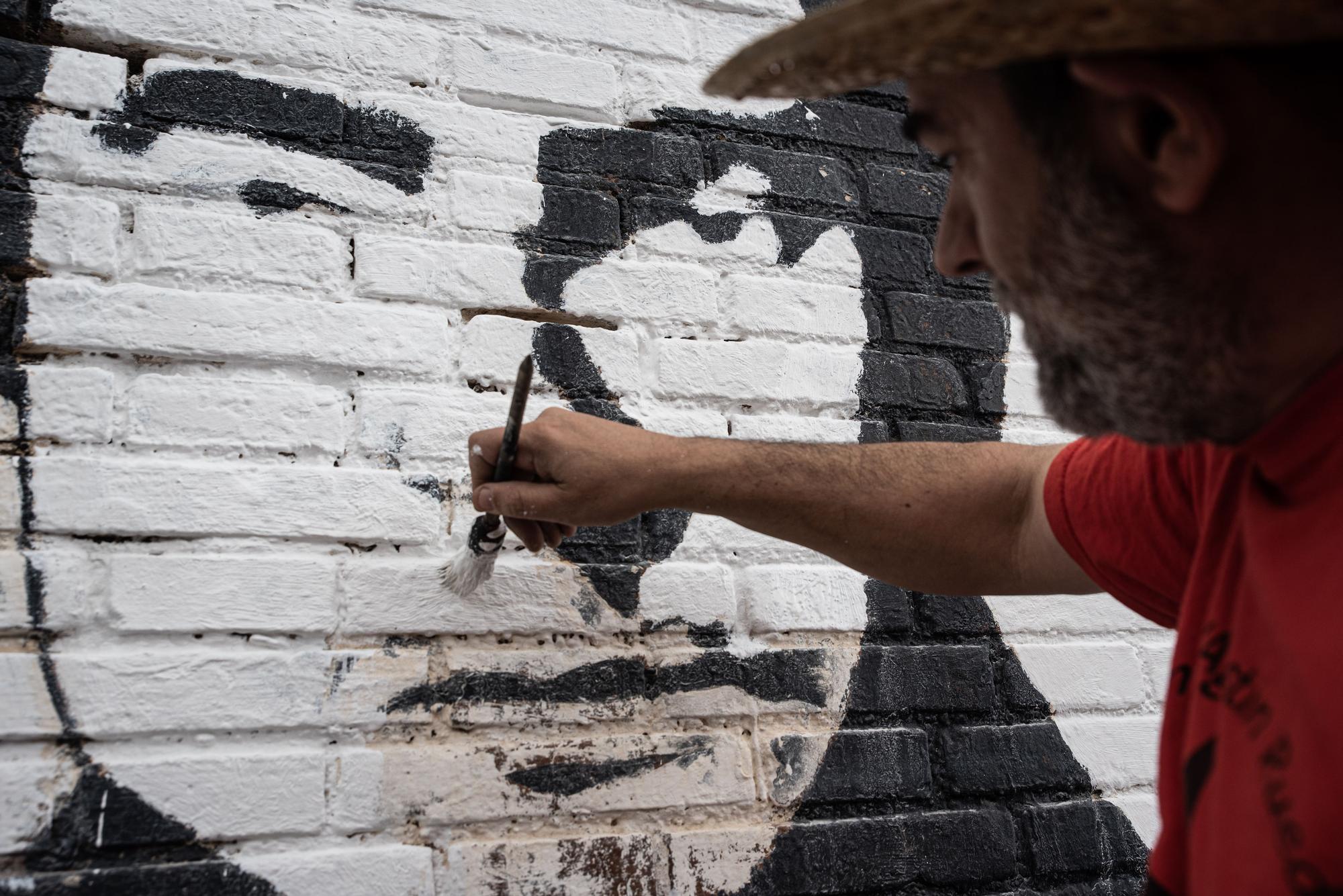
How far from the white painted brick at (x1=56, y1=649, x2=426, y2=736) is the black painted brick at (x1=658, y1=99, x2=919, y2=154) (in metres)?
1.05

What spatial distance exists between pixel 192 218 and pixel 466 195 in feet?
1.31

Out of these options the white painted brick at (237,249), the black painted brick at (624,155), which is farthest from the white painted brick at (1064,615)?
the white painted brick at (237,249)

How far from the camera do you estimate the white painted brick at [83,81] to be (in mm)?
1412

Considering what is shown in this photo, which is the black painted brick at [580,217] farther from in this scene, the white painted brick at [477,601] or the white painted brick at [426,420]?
the white painted brick at [477,601]

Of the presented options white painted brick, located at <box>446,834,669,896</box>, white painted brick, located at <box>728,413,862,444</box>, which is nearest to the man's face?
white painted brick, located at <box>728,413,862,444</box>

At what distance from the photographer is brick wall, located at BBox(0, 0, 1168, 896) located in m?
1.33

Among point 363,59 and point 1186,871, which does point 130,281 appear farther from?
point 1186,871

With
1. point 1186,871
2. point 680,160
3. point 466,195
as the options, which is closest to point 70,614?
point 466,195

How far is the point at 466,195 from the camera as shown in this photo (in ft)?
5.23

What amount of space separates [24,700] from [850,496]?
112 centimetres

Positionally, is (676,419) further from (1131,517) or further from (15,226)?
(15,226)

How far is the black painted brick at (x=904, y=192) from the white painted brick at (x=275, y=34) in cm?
80

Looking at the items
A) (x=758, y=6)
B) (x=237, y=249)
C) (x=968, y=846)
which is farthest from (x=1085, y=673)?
(x=237, y=249)

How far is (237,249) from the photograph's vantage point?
1459 millimetres
